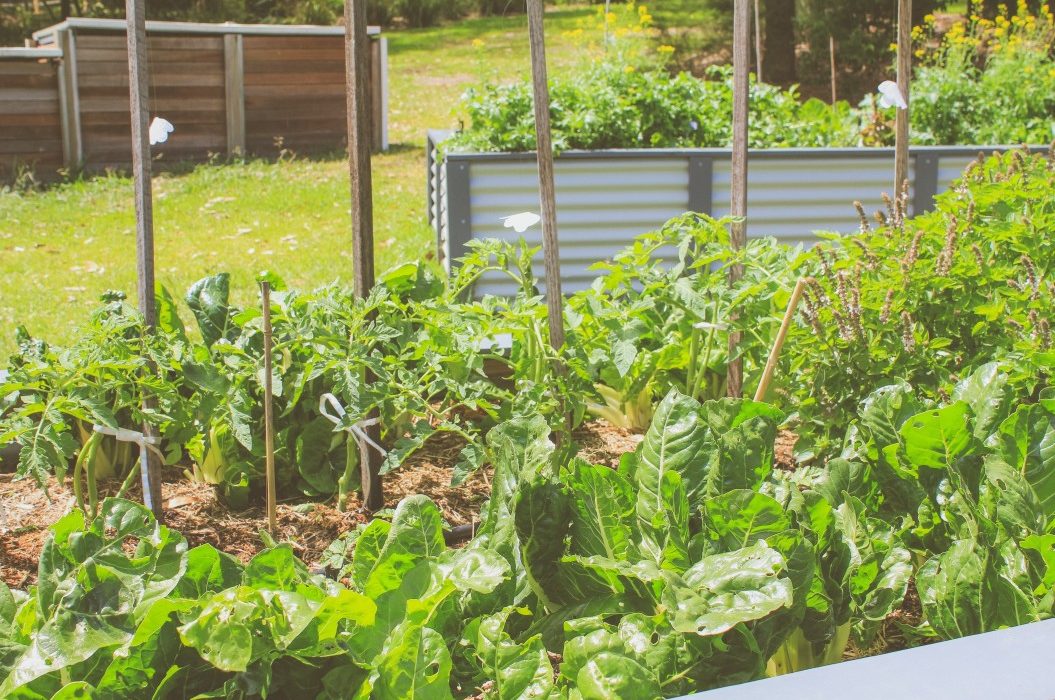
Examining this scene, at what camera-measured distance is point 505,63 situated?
1741 cm

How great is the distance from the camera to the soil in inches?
96.5

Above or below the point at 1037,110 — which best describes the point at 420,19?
above

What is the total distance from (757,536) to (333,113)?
943 centimetres

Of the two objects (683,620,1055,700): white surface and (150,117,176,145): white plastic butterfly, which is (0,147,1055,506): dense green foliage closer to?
(150,117,176,145): white plastic butterfly

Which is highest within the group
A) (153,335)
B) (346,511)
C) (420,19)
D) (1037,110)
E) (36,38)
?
(420,19)

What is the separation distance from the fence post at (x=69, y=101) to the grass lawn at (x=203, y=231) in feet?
1.88

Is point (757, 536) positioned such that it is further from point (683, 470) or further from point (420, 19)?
point (420, 19)

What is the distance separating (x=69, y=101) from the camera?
930cm

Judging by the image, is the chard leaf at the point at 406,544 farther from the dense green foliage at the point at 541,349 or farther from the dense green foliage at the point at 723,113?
the dense green foliage at the point at 723,113

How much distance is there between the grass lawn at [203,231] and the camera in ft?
19.8

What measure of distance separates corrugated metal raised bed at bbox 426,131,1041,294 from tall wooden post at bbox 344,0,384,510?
251 centimetres

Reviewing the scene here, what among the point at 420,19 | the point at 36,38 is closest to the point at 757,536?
the point at 36,38

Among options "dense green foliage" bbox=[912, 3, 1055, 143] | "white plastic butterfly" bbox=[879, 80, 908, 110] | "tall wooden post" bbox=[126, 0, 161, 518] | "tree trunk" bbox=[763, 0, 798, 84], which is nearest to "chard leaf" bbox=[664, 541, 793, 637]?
"tall wooden post" bbox=[126, 0, 161, 518]

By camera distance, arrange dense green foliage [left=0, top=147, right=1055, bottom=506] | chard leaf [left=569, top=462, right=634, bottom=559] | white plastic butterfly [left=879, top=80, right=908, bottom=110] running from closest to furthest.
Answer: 1. chard leaf [left=569, top=462, right=634, bottom=559]
2. dense green foliage [left=0, top=147, right=1055, bottom=506]
3. white plastic butterfly [left=879, top=80, right=908, bottom=110]
